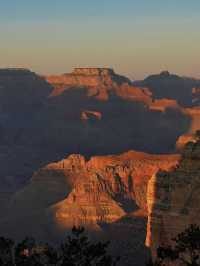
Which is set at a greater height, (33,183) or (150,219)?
(150,219)

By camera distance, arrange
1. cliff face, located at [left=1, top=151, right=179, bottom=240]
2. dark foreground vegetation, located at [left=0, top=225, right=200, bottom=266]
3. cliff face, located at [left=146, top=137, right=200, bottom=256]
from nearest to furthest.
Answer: dark foreground vegetation, located at [left=0, top=225, right=200, bottom=266] → cliff face, located at [left=146, top=137, right=200, bottom=256] → cliff face, located at [left=1, top=151, right=179, bottom=240]

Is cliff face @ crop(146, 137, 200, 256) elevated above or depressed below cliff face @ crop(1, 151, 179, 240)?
above

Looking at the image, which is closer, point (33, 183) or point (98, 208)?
point (98, 208)

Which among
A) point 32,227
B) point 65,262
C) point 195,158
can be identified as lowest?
point 32,227

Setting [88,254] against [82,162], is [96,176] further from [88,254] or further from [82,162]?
[88,254]

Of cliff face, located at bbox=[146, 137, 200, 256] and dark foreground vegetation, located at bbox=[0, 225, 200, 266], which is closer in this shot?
dark foreground vegetation, located at bbox=[0, 225, 200, 266]

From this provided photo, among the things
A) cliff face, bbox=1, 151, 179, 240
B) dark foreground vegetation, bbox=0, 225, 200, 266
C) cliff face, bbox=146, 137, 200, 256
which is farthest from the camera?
cliff face, bbox=1, 151, 179, 240

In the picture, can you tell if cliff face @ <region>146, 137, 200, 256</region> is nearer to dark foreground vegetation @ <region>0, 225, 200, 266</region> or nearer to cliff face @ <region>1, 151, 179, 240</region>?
dark foreground vegetation @ <region>0, 225, 200, 266</region>

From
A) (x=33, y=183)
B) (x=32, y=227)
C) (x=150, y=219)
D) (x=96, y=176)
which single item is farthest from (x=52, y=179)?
(x=150, y=219)

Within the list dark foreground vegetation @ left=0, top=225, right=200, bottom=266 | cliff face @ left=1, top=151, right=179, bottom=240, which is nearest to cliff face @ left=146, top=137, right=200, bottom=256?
dark foreground vegetation @ left=0, top=225, right=200, bottom=266
